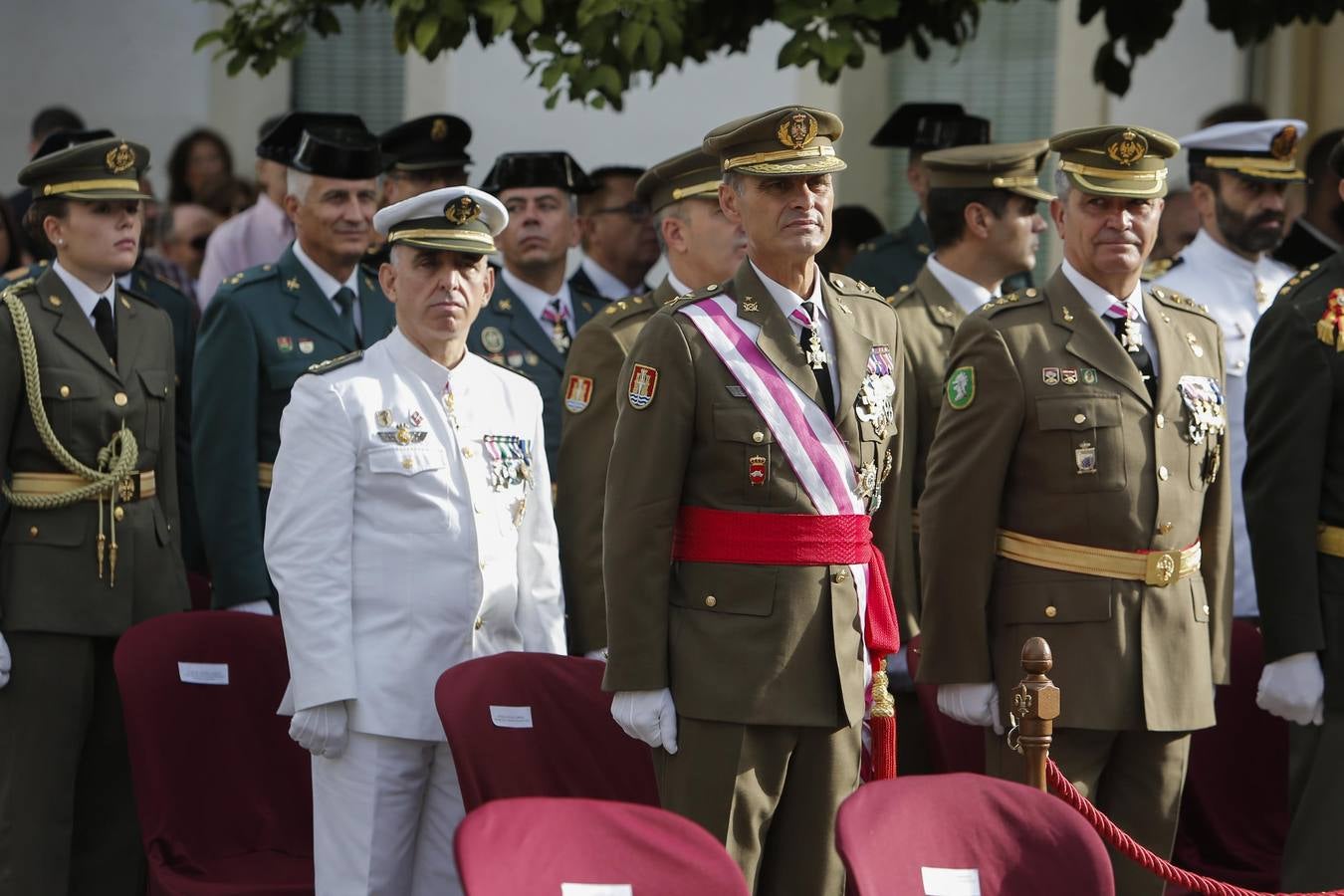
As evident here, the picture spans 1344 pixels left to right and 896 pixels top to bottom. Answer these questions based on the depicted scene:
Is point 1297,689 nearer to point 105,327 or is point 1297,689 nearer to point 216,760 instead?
point 216,760

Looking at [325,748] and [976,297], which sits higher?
[976,297]

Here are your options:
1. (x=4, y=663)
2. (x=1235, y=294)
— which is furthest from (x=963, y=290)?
(x=4, y=663)

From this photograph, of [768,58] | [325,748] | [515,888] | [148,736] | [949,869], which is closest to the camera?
[515,888]

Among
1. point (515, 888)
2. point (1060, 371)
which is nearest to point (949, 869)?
point (515, 888)

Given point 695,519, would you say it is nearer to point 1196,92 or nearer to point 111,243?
point 111,243

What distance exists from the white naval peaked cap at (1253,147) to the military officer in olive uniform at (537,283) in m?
1.95

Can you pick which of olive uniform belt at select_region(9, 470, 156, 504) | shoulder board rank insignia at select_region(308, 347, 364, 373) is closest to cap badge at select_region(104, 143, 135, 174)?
olive uniform belt at select_region(9, 470, 156, 504)

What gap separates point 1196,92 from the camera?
33.3ft

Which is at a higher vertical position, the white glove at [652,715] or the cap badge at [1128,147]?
the cap badge at [1128,147]

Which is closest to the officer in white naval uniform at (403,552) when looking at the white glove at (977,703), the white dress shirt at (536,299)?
the white glove at (977,703)

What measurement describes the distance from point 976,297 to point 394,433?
206 centimetres

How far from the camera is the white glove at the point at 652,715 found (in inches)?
161

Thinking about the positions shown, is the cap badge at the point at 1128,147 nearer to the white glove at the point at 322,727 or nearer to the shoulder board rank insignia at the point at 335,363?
the shoulder board rank insignia at the point at 335,363

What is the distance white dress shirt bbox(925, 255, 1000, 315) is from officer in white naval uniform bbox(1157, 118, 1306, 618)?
2.75 feet
